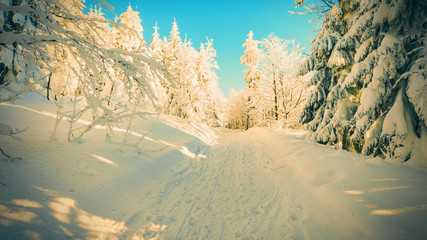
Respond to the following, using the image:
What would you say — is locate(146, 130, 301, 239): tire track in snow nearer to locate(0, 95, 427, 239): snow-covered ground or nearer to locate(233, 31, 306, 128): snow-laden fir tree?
locate(0, 95, 427, 239): snow-covered ground

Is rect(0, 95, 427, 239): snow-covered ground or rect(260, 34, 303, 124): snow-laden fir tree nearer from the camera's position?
rect(0, 95, 427, 239): snow-covered ground

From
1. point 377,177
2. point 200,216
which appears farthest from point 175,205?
point 377,177

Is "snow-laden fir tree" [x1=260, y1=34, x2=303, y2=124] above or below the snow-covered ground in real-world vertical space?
above

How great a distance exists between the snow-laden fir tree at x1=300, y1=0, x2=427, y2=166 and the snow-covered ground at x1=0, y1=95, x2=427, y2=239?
1.54 meters

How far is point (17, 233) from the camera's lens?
89.5 inches

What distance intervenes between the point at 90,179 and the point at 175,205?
2126 mm

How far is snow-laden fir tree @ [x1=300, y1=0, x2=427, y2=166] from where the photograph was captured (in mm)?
4905

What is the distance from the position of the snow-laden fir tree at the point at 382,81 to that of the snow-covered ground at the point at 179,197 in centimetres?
154

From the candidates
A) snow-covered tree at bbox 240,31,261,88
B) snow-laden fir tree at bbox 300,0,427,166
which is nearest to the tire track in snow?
snow-laden fir tree at bbox 300,0,427,166

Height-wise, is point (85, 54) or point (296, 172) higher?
point (85, 54)

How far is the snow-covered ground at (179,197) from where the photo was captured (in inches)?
107

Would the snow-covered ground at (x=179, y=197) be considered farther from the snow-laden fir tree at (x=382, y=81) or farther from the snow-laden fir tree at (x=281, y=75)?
the snow-laden fir tree at (x=281, y=75)

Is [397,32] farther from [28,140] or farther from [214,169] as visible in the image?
[28,140]

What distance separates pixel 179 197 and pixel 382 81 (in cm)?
769
